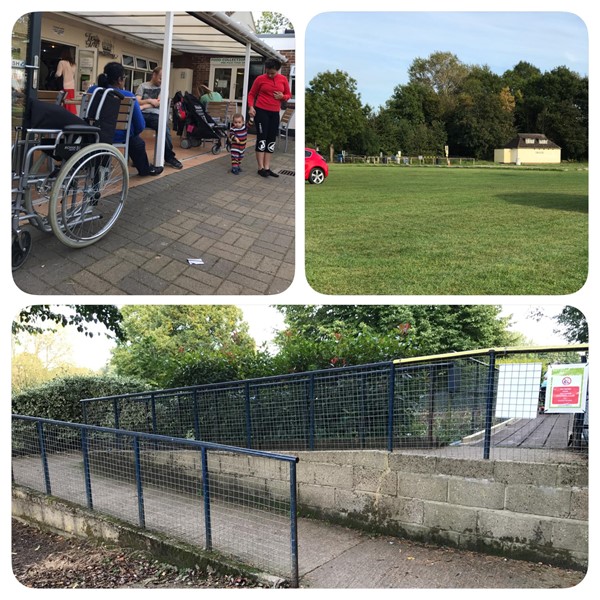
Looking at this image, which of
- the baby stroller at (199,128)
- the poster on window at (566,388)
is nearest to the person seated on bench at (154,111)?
the baby stroller at (199,128)

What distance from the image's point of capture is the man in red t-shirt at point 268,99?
786 cm

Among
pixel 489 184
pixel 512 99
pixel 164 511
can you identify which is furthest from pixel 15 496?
pixel 489 184

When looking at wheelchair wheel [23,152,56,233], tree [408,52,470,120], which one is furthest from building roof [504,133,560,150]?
wheelchair wheel [23,152,56,233]

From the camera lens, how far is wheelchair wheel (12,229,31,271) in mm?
4789

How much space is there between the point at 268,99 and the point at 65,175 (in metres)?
3.64

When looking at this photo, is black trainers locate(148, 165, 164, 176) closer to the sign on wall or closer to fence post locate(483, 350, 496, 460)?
fence post locate(483, 350, 496, 460)

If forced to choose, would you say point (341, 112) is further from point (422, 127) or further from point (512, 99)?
point (512, 99)

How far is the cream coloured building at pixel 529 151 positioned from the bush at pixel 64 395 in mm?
9628

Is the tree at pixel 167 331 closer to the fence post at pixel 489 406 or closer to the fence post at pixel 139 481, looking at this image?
the fence post at pixel 139 481

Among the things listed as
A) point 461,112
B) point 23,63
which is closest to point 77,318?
point 23,63

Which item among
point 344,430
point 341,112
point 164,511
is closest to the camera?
point 164,511

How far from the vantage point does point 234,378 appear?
812cm

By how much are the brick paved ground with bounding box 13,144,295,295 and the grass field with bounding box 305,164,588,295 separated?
1093 millimetres

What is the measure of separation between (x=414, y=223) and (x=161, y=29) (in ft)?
21.9
